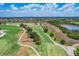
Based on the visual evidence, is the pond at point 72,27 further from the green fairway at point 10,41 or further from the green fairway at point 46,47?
the green fairway at point 10,41

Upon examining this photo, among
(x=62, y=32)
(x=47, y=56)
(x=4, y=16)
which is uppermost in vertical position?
(x=4, y=16)

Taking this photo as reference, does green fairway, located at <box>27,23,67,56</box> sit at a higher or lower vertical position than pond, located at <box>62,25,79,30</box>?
lower

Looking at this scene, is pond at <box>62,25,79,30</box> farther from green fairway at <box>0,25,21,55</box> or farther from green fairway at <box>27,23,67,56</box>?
green fairway at <box>0,25,21,55</box>

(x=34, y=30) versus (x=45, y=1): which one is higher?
(x=45, y=1)

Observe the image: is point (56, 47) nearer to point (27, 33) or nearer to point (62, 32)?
point (62, 32)

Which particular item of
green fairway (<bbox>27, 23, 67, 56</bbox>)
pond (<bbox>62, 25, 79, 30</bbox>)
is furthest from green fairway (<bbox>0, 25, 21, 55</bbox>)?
pond (<bbox>62, 25, 79, 30</bbox>)

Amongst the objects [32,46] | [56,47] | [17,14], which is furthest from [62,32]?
[17,14]

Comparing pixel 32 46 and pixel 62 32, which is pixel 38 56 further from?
pixel 62 32

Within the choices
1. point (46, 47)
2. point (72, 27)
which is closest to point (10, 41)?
point (46, 47)
